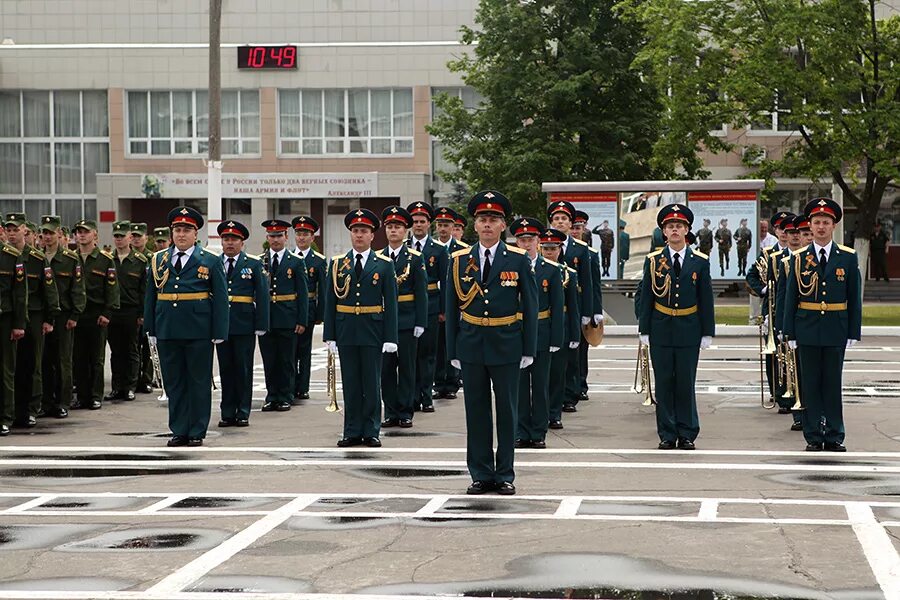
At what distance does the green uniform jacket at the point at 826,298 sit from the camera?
42.5 ft

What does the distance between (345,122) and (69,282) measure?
40.3 meters

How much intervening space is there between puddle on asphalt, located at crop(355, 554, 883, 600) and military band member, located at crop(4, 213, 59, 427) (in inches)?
351

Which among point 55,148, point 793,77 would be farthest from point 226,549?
point 55,148

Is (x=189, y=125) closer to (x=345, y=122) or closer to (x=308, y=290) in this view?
(x=345, y=122)

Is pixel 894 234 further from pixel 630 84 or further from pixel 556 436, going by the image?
pixel 556 436

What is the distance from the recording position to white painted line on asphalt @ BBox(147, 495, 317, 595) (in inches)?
300

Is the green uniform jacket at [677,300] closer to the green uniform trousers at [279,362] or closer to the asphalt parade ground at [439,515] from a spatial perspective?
the asphalt parade ground at [439,515]

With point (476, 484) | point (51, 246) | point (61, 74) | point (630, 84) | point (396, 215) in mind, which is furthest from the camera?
point (61, 74)

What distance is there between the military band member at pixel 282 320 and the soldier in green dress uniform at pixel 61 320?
218 centimetres

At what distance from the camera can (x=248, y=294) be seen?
16297 millimetres

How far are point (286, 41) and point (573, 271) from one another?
44.4 metres

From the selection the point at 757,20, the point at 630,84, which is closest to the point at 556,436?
the point at 757,20

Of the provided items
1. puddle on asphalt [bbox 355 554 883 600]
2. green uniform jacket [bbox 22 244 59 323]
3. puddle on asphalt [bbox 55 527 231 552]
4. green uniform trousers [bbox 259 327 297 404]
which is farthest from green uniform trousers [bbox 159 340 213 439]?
puddle on asphalt [bbox 355 554 883 600]

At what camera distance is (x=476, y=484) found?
35.0 feet
